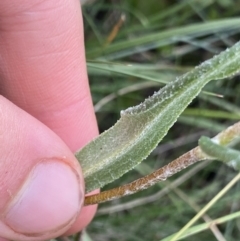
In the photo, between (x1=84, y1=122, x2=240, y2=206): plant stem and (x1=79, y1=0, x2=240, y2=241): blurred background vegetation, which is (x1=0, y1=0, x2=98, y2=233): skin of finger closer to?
(x1=79, y1=0, x2=240, y2=241): blurred background vegetation

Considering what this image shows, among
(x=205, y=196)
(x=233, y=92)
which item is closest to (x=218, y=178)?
(x=205, y=196)

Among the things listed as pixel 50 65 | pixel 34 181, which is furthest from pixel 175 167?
pixel 50 65

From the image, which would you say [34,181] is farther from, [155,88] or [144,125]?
[155,88]

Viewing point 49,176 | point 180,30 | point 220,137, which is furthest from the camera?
point 180,30

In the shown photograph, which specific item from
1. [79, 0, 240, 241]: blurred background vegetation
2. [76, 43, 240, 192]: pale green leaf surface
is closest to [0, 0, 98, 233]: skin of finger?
[79, 0, 240, 241]: blurred background vegetation

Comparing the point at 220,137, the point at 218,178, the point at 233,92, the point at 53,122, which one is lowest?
the point at 218,178

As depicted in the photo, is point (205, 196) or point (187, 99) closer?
point (187, 99)

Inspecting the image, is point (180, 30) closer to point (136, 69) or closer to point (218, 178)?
point (136, 69)
